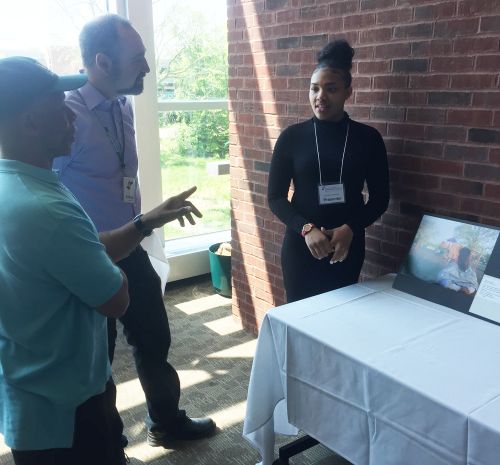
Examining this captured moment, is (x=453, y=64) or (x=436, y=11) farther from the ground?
(x=436, y=11)

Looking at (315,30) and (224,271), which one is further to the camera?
(224,271)

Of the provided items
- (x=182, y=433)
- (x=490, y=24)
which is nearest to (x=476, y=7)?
(x=490, y=24)

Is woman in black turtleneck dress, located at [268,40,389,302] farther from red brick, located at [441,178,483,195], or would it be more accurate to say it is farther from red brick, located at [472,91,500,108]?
red brick, located at [472,91,500,108]

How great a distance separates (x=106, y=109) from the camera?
6.47 ft

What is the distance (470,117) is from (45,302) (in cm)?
168

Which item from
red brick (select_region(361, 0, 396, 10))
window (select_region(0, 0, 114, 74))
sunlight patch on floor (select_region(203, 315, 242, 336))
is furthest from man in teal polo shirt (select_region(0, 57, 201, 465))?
window (select_region(0, 0, 114, 74))

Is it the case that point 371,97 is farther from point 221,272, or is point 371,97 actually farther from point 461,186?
point 221,272

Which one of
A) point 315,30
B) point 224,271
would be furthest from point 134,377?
point 315,30

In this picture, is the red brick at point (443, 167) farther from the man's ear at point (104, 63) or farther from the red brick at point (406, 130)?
the man's ear at point (104, 63)

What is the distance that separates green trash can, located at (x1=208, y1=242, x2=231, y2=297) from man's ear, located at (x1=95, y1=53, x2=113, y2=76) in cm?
217

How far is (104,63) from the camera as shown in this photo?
188 cm

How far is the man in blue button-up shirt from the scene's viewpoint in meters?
1.87

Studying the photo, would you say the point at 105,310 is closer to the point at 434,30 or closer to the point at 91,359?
the point at 91,359

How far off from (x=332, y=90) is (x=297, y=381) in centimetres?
112
